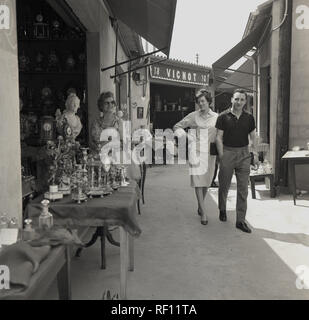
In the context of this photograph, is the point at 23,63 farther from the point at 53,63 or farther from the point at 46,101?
the point at 46,101

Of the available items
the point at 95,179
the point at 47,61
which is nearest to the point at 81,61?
the point at 47,61

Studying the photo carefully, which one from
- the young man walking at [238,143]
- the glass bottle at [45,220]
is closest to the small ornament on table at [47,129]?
the young man walking at [238,143]

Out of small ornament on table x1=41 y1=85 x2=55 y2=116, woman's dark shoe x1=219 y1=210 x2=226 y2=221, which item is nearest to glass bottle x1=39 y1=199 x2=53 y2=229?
woman's dark shoe x1=219 y1=210 x2=226 y2=221

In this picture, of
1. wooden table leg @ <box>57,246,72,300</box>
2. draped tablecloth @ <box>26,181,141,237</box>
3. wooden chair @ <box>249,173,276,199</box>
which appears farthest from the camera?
wooden chair @ <box>249,173,276,199</box>

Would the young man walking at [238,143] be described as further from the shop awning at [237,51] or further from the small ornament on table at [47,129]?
the shop awning at [237,51]

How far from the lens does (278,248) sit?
475cm

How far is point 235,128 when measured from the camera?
556 centimetres

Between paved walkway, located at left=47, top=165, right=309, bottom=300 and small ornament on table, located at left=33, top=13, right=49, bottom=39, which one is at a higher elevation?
small ornament on table, located at left=33, top=13, right=49, bottom=39

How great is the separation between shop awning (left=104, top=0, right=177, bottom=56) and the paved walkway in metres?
2.80

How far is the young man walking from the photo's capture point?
556 cm

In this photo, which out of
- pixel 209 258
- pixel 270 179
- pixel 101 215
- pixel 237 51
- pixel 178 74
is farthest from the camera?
pixel 178 74

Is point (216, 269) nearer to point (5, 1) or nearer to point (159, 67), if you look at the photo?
point (5, 1)

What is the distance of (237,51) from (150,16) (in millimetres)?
4369

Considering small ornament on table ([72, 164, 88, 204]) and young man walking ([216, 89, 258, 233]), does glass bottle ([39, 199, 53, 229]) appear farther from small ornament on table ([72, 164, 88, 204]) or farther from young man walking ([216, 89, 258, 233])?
young man walking ([216, 89, 258, 233])
